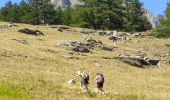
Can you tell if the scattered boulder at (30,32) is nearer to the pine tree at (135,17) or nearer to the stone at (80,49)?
the stone at (80,49)

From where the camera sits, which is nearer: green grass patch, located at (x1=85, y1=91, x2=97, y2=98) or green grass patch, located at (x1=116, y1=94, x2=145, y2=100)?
green grass patch, located at (x1=85, y1=91, x2=97, y2=98)

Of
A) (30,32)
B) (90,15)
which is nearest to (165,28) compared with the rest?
(90,15)

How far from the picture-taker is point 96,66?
5528cm

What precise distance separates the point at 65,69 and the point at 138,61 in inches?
553

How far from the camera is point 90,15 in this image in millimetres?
105188

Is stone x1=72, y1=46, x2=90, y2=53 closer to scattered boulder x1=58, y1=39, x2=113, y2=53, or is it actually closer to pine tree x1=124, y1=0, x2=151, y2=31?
scattered boulder x1=58, y1=39, x2=113, y2=53

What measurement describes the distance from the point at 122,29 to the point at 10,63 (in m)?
61.6

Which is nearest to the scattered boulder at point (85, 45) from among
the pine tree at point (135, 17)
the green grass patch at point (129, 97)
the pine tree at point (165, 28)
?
the pine tree at point (165, 28)

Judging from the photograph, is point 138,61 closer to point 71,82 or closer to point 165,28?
→ point 71,82

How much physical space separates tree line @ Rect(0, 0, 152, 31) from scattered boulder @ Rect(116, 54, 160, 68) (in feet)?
128

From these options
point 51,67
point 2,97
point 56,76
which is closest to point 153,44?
point 51,67

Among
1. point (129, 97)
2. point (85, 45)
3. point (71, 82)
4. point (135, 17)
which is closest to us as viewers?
point (129, 97)

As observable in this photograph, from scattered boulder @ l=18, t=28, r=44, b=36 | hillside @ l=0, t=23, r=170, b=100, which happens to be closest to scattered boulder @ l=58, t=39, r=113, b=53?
hillside @ l=0, t=23, r=170, b=100

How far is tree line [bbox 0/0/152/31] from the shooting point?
105 metres
